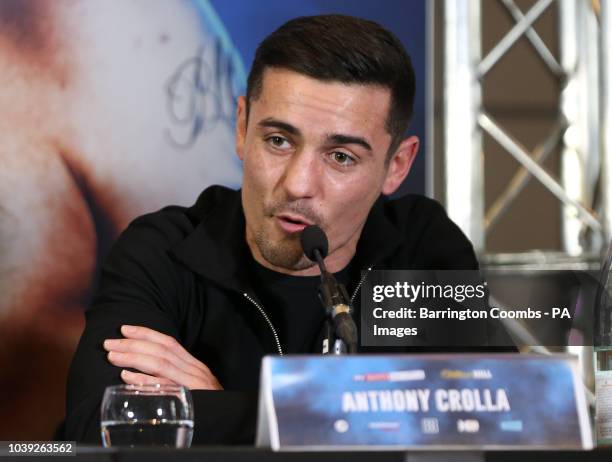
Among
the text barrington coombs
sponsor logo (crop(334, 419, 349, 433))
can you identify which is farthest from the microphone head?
the text barrington coombs

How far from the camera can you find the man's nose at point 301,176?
1.60 meters

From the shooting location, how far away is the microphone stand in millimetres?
999

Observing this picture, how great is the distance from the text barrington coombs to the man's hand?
629mm

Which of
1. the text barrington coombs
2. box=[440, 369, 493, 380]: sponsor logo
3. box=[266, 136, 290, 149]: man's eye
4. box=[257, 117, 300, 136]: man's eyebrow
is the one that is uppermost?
box=[257, 117, 300, 136]: man's eyebrow

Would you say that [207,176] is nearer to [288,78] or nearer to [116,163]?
[116,163]

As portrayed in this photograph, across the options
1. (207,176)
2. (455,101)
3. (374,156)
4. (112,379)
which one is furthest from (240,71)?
(112,379)

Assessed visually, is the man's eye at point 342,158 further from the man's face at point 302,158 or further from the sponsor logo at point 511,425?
the sponsor logo at point 511,425

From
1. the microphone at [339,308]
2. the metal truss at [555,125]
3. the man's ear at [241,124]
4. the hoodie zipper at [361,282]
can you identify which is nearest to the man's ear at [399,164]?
the hoodie zipper at [361,282]

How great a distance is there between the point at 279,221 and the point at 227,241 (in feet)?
0.48

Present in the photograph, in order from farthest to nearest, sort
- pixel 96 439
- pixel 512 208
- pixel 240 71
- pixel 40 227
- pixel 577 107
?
pixel 512 208
pixel 577 107
pixel 240 71
pixel 40 227
pixel 96 439

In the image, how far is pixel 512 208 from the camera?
9.42 feet

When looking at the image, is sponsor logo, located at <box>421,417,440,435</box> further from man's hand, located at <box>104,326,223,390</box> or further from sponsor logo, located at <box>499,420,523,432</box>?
man's hand, located at <box>104,326,223,390</box>

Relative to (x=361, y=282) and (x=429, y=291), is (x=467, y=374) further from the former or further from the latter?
(x=429, y=291)

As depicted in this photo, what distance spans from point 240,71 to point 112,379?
119 cm
